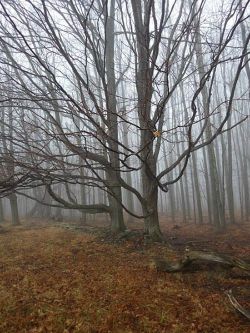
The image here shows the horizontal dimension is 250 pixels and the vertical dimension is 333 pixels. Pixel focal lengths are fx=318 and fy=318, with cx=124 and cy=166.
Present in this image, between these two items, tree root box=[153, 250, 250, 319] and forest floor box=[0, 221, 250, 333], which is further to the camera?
tree root box=[153, 250, 250, 319]

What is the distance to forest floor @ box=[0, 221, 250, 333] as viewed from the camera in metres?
4.81

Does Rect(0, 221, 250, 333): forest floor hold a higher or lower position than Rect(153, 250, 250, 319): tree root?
lower

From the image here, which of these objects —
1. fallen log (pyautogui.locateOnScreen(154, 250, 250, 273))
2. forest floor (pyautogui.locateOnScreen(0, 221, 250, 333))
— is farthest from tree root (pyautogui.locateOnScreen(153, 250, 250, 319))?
forest floor (pyautogui.locateOnScreen(0, 221, 250, 333))

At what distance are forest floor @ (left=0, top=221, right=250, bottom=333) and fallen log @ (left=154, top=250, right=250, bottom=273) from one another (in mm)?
186

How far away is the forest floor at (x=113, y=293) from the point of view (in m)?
4.81

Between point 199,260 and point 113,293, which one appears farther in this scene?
point 199,260

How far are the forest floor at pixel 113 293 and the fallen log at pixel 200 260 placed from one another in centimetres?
19

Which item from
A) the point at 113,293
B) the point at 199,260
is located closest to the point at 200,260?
the point at 199,260

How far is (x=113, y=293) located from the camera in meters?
5.83

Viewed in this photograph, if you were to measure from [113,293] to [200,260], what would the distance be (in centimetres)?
198

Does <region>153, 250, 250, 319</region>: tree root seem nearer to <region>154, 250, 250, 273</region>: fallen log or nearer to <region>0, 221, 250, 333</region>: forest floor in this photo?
<region>154, 250, 250, 273</region>: fallen log

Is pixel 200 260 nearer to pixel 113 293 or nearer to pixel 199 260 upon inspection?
pixel 199 260

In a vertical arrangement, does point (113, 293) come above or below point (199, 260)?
below

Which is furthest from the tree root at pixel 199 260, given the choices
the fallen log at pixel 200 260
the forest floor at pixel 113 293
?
the forest floor at pixel 113 293
